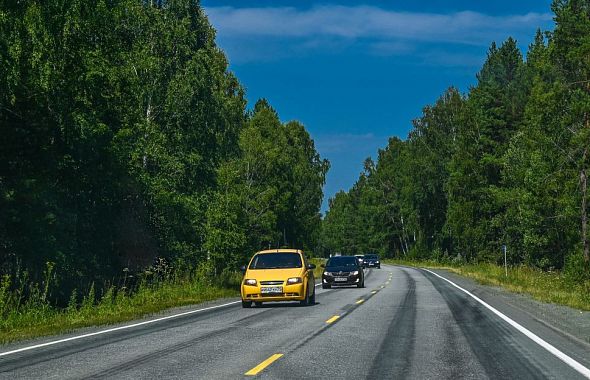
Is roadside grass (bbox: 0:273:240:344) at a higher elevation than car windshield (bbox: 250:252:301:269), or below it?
below

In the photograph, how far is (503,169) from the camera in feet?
254

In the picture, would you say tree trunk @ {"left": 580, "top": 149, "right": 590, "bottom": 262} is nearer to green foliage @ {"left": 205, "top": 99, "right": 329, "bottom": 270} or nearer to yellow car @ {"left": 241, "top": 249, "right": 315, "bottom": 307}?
green foliage @ {"left": 205, "top": 99, "right": 329, "bottom": 270}

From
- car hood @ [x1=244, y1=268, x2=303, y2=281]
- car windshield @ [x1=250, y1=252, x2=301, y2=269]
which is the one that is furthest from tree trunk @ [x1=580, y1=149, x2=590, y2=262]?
car hood @ [x1=244, y1=268, x2=303, y2=281]

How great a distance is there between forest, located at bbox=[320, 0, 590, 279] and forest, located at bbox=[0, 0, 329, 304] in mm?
19038

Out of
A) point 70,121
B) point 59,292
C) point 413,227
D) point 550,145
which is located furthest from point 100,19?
point 413,227

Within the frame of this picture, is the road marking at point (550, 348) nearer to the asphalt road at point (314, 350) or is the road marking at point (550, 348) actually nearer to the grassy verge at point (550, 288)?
the asphalt road at point (314, 350)

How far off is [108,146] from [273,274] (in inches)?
447

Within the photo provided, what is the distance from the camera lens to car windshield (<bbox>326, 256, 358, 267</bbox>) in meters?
35.9

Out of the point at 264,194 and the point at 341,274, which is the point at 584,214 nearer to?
the point at 341,274

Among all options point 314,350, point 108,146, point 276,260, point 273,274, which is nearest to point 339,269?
point 108,146

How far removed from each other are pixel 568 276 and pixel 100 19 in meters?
22.2

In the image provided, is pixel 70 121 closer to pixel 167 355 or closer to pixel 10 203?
pixel 10 203

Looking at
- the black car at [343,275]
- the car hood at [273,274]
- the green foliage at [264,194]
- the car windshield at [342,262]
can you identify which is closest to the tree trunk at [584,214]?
the car windshield at [342,262]

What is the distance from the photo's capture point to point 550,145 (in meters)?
47.9
